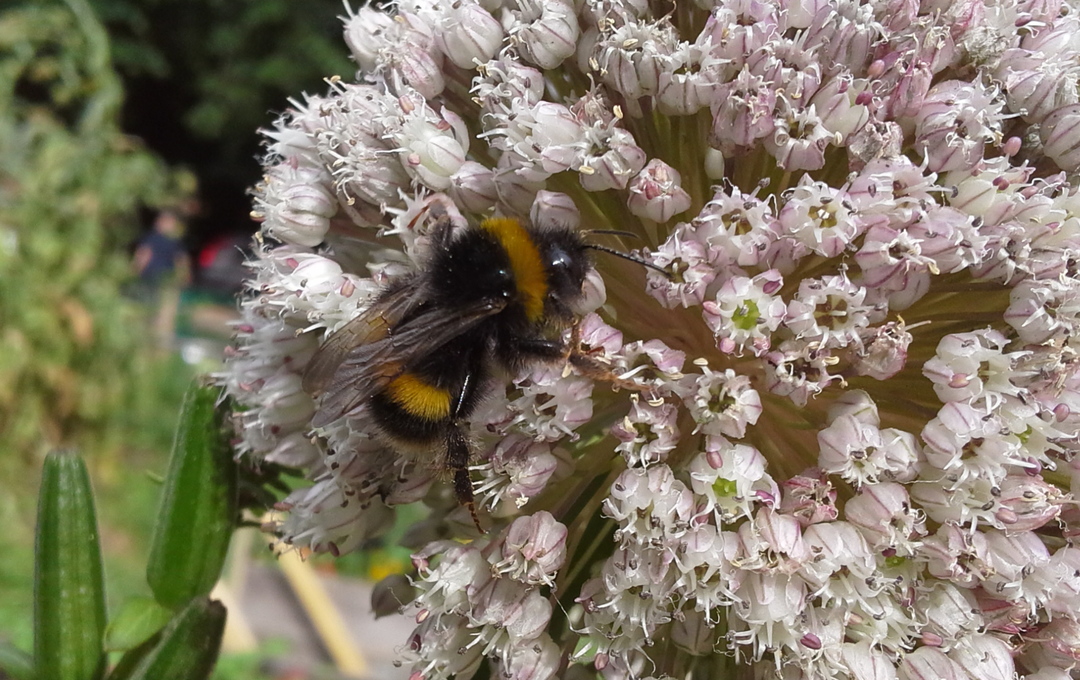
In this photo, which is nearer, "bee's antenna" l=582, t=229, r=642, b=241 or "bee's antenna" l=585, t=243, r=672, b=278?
"bee's antenna" l=585, t=243, r=672, b=278

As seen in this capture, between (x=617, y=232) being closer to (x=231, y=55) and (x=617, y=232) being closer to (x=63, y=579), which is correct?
(x=63, y=579)

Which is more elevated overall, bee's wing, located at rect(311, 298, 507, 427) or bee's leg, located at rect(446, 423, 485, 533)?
bee's wing, located at rect(311, 298, 507, 427)

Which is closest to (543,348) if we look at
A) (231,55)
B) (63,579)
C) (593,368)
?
(593,368)

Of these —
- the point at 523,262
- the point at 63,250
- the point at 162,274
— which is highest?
the point at 523,262

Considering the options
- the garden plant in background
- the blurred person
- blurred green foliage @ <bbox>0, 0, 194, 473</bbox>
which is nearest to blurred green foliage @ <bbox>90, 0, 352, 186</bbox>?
the blurred person

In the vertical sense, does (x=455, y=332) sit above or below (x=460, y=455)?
above

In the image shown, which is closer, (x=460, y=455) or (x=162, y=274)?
(x=460, y=455)

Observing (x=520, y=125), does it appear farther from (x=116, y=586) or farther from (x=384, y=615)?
(x=116, y=586)

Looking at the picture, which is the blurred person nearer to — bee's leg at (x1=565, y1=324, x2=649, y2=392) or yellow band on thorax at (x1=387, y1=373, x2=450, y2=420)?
yellow band on thorax at (x1=387, y1=373, x2=450, y2=420)
